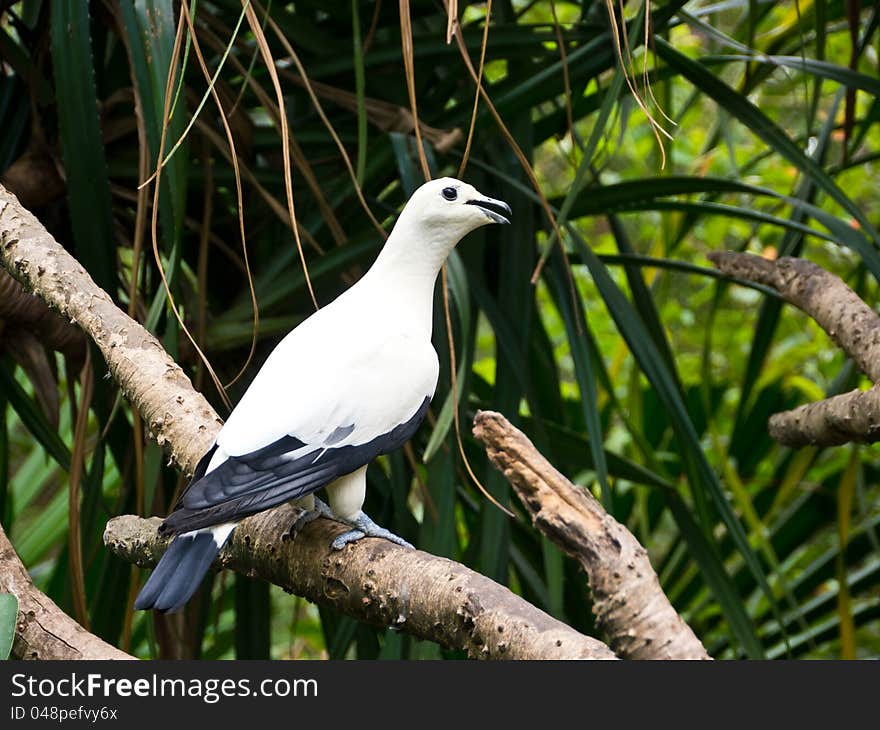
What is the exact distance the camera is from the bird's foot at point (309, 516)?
28.6 inches

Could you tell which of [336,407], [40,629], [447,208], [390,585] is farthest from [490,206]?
[40,629]

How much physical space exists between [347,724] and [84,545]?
1.76 ft

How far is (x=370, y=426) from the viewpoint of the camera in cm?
73

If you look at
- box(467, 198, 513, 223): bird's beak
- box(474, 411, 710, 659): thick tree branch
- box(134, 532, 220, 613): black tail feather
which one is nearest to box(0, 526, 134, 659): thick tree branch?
box(134, 532, 220, 613): black tail feather

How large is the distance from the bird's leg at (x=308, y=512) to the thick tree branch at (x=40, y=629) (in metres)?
0.14

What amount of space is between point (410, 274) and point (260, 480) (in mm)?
222

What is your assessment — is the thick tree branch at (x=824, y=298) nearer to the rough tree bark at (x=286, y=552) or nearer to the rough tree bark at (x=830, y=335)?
the rough tree bark at (x=830, y=335)

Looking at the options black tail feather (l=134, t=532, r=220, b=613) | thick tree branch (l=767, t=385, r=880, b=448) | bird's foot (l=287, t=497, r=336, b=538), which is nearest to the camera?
black tail feather (l=134, t=532, r=220, b=613)

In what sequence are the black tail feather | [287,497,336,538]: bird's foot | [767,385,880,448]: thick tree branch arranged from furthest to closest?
[767,385,880,448]: thick tree branch, [287,497,336,538]: bird's foot, the black tail feather

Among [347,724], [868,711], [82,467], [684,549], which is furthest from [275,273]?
[684,549]

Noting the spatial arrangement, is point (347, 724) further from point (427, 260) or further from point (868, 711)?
point (427, 260)

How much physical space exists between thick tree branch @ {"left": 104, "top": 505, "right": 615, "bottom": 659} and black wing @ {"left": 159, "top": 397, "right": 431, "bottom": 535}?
0.05m

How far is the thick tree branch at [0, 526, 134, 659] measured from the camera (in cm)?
65

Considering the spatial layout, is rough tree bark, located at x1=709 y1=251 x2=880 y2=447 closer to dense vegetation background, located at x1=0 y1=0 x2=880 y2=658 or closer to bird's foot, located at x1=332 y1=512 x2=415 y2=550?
dense vegetation background, located at x1=0 y1=0 x2=880 y2=658
